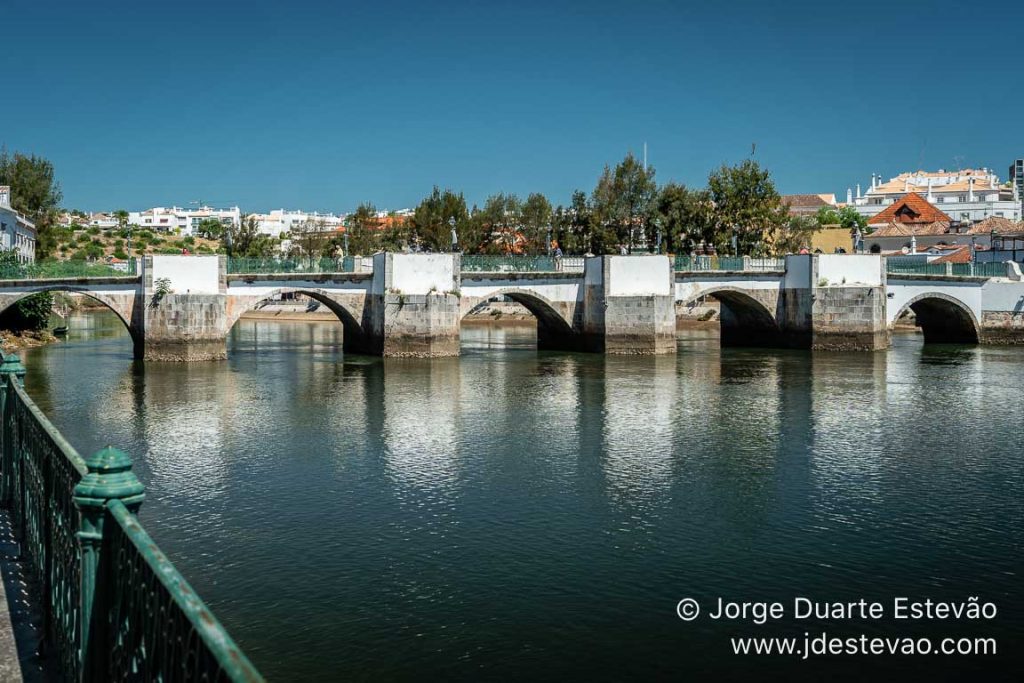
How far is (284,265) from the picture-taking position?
43.7m

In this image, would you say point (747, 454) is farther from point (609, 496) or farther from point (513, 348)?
point (513, 348)

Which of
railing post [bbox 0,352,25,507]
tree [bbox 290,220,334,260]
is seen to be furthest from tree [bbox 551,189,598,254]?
railing post [bbox 0,352,25,507]

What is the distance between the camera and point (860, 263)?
159 feet

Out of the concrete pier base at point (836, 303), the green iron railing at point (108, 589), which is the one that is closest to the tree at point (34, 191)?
the concrete pier base at point (836, 303)

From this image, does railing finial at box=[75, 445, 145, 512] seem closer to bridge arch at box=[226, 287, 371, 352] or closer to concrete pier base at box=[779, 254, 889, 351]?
bridge arch at box=[226, 287, 371, 352]

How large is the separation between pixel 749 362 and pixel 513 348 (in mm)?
13837

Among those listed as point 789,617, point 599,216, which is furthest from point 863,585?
point 599,216

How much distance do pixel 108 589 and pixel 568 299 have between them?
140 ft

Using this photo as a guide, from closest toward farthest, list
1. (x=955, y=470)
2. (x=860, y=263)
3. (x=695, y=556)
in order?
1. (x=695, y=556)
2. (x=955, y=470)
3. (x=860, y=263)

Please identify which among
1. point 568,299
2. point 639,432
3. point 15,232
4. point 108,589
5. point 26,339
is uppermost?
point 15,232

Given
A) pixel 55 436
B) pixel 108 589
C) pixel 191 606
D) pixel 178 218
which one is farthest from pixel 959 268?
pixel 178 218

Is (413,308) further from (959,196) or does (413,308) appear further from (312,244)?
(959,196)

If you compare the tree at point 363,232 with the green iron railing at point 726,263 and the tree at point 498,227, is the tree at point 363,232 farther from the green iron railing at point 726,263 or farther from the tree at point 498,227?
the green iron railing at point 726,263

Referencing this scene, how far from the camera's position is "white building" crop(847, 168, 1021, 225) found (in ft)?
364
